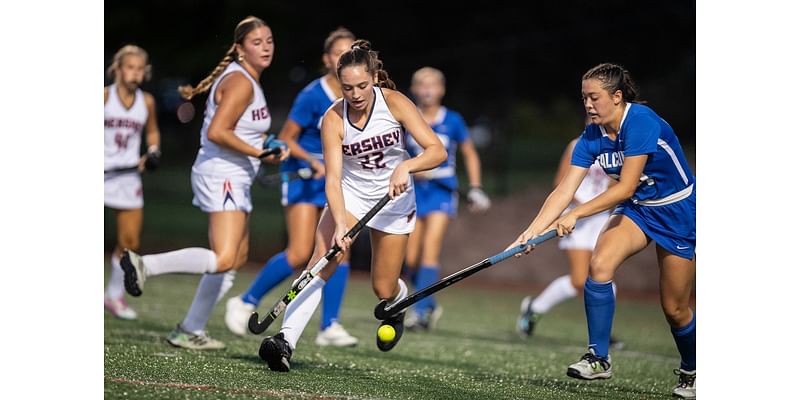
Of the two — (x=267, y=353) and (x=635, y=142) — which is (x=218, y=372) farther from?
(x=635, y=142)

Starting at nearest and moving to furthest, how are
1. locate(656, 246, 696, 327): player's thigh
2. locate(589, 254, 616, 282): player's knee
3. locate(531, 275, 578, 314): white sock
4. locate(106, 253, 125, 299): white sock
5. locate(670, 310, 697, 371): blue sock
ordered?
locate(589, 254, 616, 282): player's knee < locate(656, 246, 696, 327): player's thigh < locate(670, 310, 697, 371): blue sock < locate(106, 253, 125, 299): white sock < locate(531, 275, 578, 314): white sock

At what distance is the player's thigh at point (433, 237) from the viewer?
24.4 feet

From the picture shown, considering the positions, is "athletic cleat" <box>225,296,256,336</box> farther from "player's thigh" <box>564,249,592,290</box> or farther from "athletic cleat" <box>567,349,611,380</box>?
"player's thigh" <box>564,249,592,290</box>

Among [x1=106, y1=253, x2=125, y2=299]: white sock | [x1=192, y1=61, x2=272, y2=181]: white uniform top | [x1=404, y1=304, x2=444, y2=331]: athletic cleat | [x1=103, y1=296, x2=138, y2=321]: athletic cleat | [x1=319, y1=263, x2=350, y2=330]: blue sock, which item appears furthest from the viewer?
[x1=404, y1=304, x2=444, y2=331]: athletic cleat

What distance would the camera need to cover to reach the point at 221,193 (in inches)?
205

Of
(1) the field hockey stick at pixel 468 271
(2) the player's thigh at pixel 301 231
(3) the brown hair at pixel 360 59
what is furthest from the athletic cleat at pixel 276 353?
(2) the player's thigh at pixel 301 231

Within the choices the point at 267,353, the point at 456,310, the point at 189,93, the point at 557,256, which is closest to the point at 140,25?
the point at 557,256

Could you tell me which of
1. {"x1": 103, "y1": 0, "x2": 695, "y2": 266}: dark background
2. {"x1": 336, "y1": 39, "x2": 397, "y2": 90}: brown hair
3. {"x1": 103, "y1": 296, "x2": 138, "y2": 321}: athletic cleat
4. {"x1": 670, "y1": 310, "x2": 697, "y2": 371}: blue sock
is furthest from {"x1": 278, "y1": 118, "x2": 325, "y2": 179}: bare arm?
{"x1": 103, "y1": 0, "x2": 695, "y2": 266}: dark background

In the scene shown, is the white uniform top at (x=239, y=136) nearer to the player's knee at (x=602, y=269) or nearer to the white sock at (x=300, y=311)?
the white sock at (x=300, y=311)

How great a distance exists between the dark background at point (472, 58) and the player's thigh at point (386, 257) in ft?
26.0

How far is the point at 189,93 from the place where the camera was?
541 cm

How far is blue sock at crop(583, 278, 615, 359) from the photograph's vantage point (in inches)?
179

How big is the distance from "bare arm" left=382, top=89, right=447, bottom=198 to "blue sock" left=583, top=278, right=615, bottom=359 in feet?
2.77
